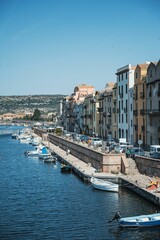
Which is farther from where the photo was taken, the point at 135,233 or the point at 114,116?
the point at 114,116

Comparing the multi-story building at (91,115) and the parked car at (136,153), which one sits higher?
the multi-story building at (91,115)

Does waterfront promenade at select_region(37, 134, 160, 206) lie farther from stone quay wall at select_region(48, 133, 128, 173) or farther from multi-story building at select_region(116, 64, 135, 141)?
multi-story building at select_region(116, 64, 135, 141)

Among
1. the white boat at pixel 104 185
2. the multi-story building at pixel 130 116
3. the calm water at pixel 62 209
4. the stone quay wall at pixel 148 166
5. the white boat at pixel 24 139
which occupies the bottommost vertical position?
the calm water at pixel 62 209

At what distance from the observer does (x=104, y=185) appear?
5131 cm

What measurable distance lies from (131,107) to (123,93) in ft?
16.8

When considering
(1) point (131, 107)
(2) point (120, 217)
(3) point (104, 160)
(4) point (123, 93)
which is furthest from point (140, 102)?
(2) point (120, 217)

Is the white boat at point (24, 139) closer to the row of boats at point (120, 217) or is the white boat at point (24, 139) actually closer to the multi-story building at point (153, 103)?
the row of boats at point (120, 217)

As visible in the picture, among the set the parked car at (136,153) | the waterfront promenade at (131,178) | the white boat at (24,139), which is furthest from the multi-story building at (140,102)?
the white boat at (24,139)

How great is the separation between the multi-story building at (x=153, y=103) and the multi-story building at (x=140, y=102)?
152 cm

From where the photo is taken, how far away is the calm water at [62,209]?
35281 millimetres

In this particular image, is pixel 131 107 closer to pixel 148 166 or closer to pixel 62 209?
pixel 148 166

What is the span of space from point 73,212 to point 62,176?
77.8ft

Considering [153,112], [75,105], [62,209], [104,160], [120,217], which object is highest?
[75,105]

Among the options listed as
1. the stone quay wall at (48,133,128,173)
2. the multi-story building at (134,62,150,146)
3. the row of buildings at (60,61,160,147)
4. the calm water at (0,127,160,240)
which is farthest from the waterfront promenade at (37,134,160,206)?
the multi-story building at (134,62,150,146)
